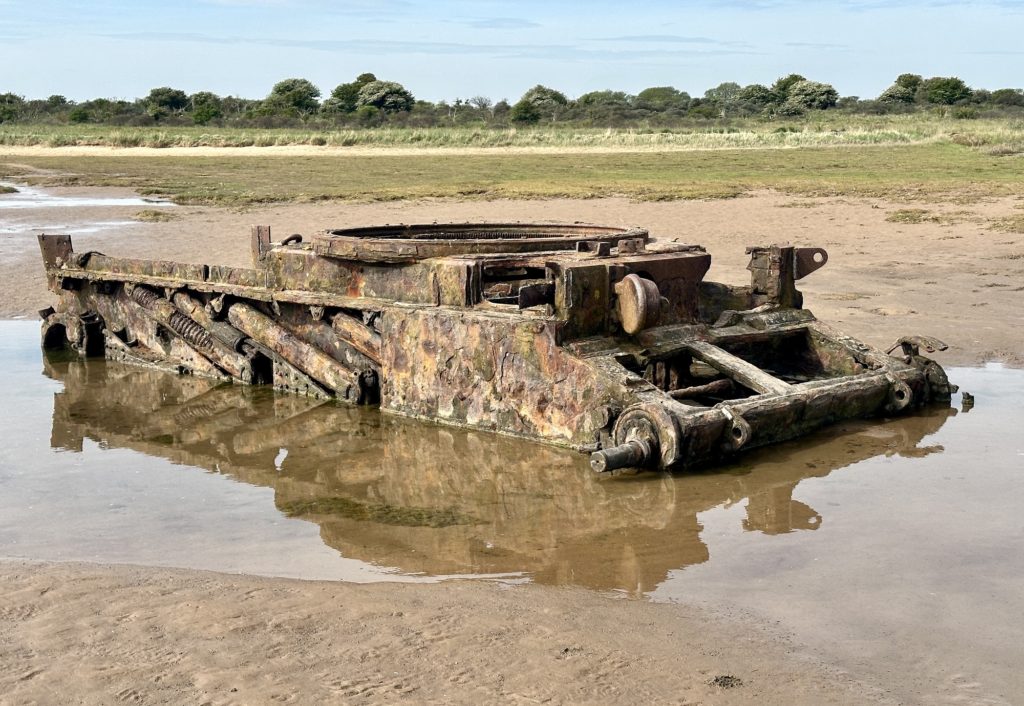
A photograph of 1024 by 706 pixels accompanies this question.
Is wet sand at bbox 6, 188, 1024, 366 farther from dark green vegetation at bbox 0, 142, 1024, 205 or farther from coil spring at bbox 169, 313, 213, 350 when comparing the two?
coil spring at bbox 169, 313, 213, 350

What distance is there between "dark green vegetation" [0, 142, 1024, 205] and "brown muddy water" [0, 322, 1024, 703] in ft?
45.4

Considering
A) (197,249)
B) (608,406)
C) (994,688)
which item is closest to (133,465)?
(608,406)

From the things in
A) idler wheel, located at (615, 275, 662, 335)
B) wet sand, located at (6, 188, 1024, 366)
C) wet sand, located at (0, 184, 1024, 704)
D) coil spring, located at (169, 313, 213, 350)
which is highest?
idler wheel, located at (615, 275, 662, 335)

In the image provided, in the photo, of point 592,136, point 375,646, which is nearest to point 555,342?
point 375,646

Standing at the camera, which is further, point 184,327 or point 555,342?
point 184,327

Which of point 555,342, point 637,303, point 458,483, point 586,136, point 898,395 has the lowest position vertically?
point 458,483

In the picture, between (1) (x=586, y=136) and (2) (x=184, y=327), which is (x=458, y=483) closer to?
(2) (x=184, y=327)

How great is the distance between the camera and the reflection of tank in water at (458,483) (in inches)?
195

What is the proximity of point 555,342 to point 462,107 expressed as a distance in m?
69.0

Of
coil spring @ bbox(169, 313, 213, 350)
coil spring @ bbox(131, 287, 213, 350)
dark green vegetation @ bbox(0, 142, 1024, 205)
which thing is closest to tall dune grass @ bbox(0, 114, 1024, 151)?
dark green vegetation @ bbox(0, 142, 1024, 205)

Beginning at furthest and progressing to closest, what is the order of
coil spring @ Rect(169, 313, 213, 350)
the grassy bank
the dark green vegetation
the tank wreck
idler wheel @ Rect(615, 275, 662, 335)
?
the grassy bank, the dark green vegetation, coil spring @ Rect(169, 313, 213, 350), idler wheel @ Rect(615, 275, 662, 335), the tank wreck

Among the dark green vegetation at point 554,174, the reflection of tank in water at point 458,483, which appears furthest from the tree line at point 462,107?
the reflection of tank in water at point 458,483

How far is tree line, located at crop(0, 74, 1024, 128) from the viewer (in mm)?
58812

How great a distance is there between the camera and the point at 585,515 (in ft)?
17.8
